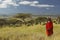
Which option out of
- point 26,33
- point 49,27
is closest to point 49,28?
point 49,27

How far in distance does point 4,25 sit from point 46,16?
0.80 meters

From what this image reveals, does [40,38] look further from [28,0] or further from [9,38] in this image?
[28,0]

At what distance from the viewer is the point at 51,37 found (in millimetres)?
2797

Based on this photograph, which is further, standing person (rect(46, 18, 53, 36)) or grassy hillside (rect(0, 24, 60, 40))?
standing person (rect(46, 18, 53, 36))

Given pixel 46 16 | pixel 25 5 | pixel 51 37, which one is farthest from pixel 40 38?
pixel 25 5

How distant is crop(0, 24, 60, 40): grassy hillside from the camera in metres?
2.67

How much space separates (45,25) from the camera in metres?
2.80

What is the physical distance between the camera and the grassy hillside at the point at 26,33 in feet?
8.75

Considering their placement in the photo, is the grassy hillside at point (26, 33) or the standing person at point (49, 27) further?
the standing person at point (49, 27)

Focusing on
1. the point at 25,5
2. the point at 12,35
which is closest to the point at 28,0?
the point at 25,5

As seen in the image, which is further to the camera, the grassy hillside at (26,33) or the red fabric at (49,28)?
the red fabric at (49,28)

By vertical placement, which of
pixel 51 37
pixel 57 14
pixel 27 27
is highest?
pixel 57 14

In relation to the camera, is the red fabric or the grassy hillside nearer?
the grassy hillside

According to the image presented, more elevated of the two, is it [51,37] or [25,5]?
[25,5]
